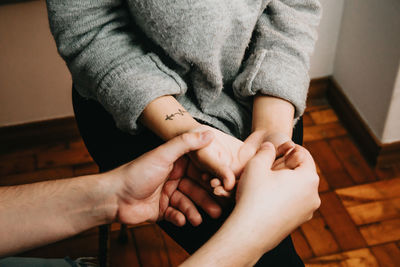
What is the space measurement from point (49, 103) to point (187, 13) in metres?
1.07

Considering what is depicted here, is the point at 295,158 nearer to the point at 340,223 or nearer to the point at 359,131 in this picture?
the point at 340,223

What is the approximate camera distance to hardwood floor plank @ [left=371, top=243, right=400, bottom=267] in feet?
3.87

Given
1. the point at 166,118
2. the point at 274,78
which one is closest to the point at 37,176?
the point at 166,118

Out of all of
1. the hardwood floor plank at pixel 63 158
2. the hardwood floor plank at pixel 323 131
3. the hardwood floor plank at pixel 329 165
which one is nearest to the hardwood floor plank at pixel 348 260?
the hardwood floor plank at pixel 329 165

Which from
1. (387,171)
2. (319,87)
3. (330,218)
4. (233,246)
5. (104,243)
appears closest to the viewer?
(233,246)

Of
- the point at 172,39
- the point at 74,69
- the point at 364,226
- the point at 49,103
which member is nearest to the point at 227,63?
the point at 172,39

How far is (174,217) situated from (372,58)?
39.2 inches

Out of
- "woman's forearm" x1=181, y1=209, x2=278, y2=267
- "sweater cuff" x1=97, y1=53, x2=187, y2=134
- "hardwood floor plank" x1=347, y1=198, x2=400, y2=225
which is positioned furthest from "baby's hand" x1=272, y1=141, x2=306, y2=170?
"hardwood floor plank" x1=347, y1=198, x2=400, y2=225

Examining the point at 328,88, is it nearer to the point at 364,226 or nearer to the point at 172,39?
the point at 364,226

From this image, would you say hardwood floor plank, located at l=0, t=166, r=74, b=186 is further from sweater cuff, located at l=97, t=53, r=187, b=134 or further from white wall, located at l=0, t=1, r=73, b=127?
sweater cuff, located at l=97, t=53, r=187, b=134

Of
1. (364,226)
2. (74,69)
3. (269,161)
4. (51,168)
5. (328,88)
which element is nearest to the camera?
(269,161)

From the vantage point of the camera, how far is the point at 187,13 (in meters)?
0.65

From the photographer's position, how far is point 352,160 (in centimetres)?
147

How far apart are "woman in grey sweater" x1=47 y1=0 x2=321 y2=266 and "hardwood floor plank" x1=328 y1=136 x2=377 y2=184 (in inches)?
30.7
